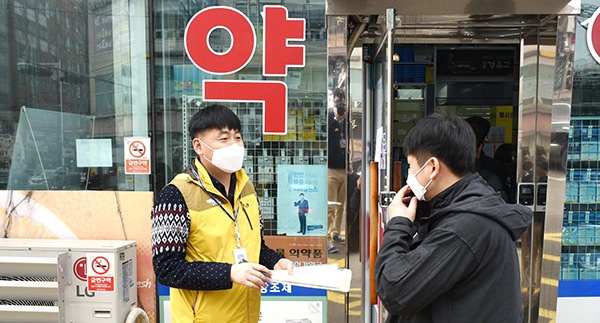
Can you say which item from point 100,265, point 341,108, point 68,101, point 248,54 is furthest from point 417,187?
point 68,101

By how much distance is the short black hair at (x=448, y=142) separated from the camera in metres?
1.36

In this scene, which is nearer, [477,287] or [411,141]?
[477,287]

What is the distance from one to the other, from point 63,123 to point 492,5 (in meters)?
3.10

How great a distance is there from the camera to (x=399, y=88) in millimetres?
4074

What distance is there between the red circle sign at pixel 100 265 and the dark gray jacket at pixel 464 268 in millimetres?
2241

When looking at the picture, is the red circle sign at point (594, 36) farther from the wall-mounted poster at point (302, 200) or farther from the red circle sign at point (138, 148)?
the red circle sign at point (138, 148)

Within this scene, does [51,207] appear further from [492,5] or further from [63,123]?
[492,5]

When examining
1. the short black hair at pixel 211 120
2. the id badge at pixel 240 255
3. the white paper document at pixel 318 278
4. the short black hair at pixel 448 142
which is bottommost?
the white paper document at pixel 318 278

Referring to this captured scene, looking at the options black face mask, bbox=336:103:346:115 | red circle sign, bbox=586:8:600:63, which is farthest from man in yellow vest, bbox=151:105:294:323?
red circle sign, bbox=586:8:600:63

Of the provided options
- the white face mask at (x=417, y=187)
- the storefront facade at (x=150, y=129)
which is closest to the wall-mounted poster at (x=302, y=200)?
the storefront facade at (x=150, y=129)

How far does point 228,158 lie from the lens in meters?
1.86

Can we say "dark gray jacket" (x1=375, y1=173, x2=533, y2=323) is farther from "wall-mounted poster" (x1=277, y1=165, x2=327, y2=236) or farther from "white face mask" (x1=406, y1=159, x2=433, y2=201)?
"wall-mounted poster" (x1=277, y1=165, x2=327, y2=236)

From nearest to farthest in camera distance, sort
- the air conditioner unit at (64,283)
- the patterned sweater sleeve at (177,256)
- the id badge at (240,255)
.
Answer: the patterned sweater sleeve at (177,256) < the id badge at (240,255) < the air conditioner unit at (64,283)

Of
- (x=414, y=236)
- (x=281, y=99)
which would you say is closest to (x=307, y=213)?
(x=281, y=99)
